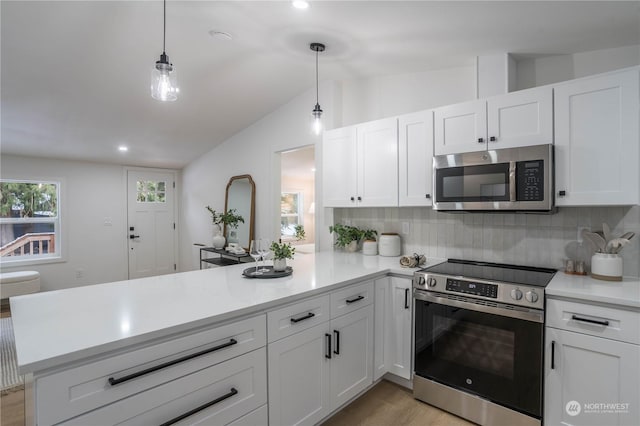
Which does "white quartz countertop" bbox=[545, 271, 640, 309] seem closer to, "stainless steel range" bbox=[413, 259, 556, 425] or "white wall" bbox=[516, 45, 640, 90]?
"stainless steel range" bbox=[413, 259, 556, 425]

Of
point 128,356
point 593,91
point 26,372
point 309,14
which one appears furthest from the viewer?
point 309,14

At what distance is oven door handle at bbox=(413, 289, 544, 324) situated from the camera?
1.81 metres

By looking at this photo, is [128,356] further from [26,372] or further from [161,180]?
[161,180]

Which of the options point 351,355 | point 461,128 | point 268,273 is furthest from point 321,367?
point 461,128

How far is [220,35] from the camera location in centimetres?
254

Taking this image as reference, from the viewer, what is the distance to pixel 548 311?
180 cm

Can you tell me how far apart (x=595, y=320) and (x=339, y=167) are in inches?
86.6

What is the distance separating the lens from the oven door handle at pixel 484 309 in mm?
1808

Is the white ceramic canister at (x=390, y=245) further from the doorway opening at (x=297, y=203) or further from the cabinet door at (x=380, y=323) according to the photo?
the doorway opening at (x=297, y=203)

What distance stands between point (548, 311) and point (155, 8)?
3.21 m

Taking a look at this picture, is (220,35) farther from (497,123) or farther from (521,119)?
(521,119)

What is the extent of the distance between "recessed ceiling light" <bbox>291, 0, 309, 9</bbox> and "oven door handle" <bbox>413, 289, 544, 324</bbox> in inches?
81.7

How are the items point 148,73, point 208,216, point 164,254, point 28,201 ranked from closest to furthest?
point 148,73 → point 28,201 → point 208,216 → point 164,254

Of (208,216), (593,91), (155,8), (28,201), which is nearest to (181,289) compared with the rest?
(155,8)
